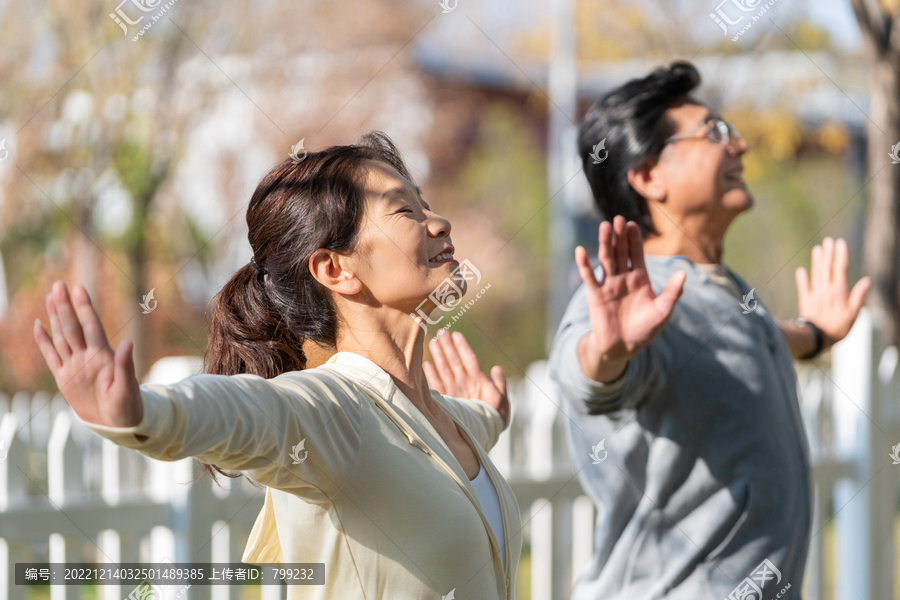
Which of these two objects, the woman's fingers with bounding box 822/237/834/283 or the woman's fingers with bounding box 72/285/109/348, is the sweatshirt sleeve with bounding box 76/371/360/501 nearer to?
the woman's fingers with bounding box 72/285/109/348

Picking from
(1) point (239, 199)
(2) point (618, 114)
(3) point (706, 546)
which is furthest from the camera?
(1) point (239, 199)

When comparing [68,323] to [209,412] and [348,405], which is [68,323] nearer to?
[209,412]

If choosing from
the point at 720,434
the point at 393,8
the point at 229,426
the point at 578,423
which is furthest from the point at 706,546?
the point at 393,8

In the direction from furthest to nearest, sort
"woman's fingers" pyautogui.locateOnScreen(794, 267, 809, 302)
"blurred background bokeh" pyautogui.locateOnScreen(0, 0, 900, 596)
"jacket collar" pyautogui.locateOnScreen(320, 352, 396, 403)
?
1. "blurred background bokeh" pyautogui.locateOnScreen(0, 0, 900, 596)
2. "woman's fingers" pyautogui.locateOnScreen(794, 267, 809, 302)
3. "jacket collar" pyautogui.locateOnScreen(320, 352, 396, 403)

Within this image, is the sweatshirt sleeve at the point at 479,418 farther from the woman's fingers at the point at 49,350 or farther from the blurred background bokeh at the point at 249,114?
the blurred background bokeh at the point at 249,114

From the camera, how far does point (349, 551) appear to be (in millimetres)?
1526

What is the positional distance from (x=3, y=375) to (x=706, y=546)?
9.71m

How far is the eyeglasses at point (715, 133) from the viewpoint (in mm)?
2588

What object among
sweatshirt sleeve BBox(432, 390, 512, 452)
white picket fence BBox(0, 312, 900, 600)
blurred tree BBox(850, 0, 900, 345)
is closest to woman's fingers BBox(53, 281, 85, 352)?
sweatshirt sleeve BBox(432, 390, 512, 452)

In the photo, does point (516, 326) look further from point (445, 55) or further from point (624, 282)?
point (624, 282)

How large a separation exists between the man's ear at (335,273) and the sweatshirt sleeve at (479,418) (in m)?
0.41

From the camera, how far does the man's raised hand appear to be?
1893 millimetres

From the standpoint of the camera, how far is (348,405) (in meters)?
1.54

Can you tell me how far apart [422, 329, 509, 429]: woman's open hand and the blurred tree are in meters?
4.95
